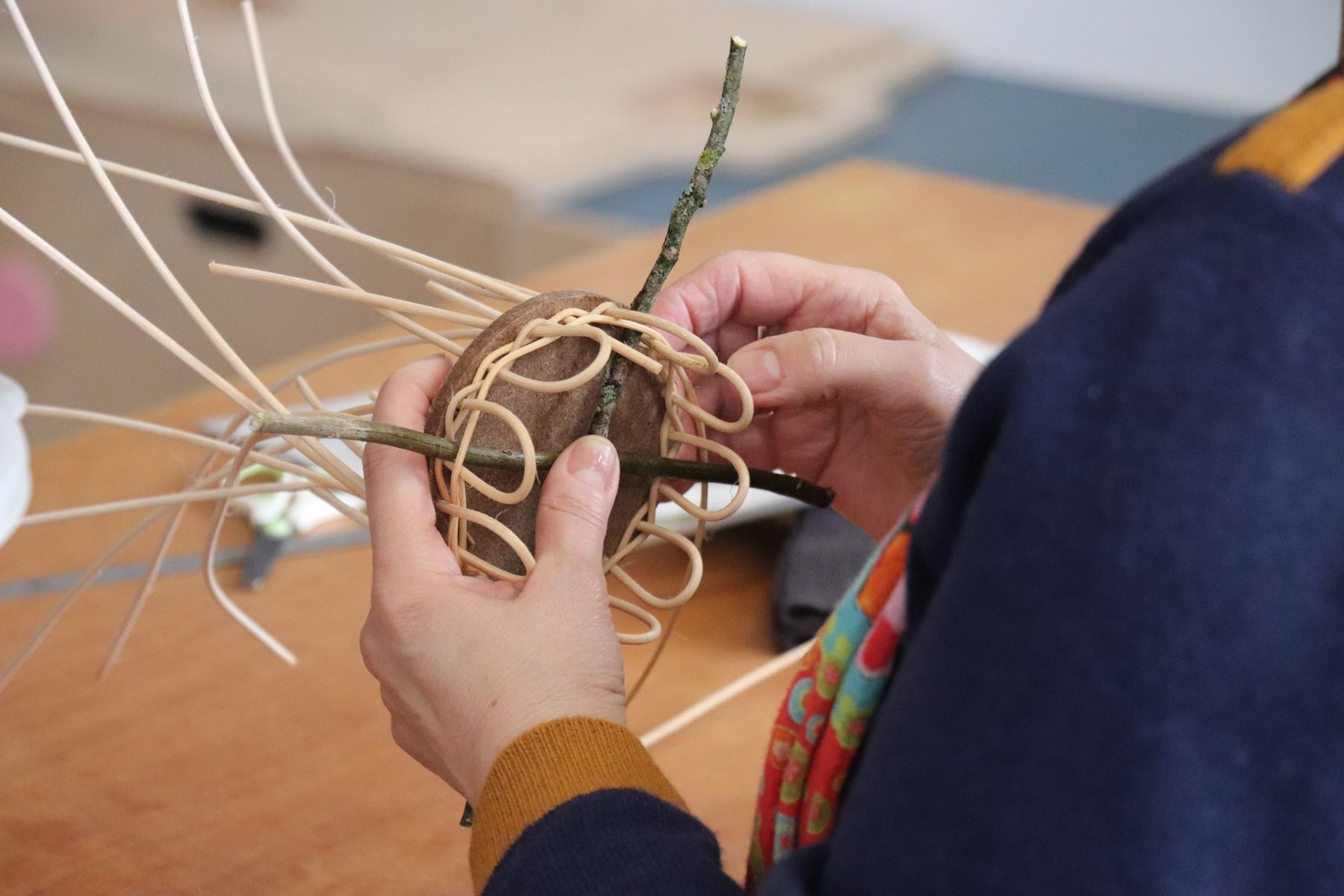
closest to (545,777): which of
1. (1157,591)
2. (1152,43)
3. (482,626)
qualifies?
(482,626)

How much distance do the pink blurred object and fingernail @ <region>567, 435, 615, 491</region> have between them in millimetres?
1819

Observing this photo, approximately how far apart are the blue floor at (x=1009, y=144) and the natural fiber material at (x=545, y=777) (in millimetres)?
1247

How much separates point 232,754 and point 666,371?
1.00 feet

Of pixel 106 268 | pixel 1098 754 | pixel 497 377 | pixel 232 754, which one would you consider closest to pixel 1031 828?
pixel 1098 754

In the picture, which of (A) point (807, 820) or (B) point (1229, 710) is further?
(A) point (807, 820)

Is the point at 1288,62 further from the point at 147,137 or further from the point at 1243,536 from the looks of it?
the point at 1243,536

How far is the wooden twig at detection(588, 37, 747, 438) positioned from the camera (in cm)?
49

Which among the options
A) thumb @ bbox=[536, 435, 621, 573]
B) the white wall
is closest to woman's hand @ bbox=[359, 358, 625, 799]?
thumb @ bbox=[536, 435, 621, 573]

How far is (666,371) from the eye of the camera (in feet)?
1.73

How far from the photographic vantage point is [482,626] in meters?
0.43

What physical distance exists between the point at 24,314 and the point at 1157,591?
2093 millimetres

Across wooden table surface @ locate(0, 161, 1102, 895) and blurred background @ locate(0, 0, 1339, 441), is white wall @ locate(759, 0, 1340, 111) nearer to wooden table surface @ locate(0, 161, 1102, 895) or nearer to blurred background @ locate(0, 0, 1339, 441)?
blurred background @ locate(0, 0, 1339, 441)

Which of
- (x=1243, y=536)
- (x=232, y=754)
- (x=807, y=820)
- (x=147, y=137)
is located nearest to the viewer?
(x=1243, y=536)

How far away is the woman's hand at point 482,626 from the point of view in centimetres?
42
